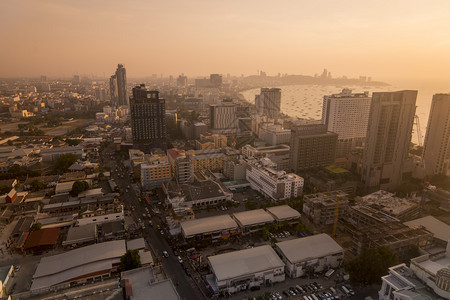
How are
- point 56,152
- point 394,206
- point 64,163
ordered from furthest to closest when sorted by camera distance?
point 56,152
point 64,163
point 394,206

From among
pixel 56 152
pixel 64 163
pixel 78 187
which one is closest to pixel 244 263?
pixel 78 187

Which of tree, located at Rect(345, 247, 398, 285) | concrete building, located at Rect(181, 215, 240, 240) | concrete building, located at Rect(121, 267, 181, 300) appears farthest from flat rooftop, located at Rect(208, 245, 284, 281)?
tree, located at Rect(345, 247, 398, 285)

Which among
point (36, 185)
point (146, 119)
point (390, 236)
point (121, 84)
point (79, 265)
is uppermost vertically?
point (121, 84)

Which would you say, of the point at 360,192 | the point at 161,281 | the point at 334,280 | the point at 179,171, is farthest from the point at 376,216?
the point at 179,171

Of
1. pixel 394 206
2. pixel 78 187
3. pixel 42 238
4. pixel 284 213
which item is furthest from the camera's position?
pixel 78 187

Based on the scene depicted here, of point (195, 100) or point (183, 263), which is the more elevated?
point (195, 100)

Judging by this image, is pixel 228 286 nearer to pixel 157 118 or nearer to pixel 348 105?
pixel 157 118

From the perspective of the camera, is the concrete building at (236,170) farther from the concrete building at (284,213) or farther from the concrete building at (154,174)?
the concrete building at (284,213)

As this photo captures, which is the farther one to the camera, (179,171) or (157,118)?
(157,118)

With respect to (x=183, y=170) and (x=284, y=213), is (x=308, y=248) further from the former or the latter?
(x=183, y=170)
